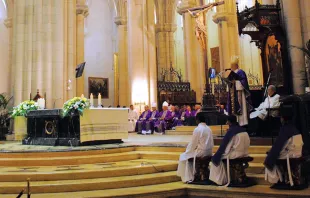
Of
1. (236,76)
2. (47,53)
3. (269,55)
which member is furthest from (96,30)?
(236,76)

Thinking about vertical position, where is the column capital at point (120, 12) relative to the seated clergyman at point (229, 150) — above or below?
above

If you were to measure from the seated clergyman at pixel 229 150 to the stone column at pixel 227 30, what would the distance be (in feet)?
57.2

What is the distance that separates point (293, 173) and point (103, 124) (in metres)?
5.58

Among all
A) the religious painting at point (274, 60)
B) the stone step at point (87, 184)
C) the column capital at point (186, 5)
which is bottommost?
the stone step at point (87, 184)

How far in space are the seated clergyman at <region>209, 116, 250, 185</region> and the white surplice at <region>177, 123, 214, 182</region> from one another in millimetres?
344

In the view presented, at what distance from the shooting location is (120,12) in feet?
81.3

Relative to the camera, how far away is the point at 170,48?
86.5 feet

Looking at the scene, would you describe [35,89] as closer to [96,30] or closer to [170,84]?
[170,84]

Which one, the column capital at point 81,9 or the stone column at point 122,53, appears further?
the stone column at point 122,53

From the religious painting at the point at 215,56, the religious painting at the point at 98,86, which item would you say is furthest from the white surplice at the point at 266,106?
the religious painting at the point at 215,56

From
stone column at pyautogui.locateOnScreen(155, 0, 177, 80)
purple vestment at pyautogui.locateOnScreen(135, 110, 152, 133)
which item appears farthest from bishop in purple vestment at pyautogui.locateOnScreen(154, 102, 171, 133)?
stone column at pyautogui.locateOnScreen(155, 0, 177, 80)

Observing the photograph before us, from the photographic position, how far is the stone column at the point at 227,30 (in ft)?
74.1

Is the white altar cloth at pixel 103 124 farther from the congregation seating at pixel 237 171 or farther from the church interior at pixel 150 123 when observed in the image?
the congregation seating at pixel 237 171

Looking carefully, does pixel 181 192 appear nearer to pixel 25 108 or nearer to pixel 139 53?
pixel 25 108
